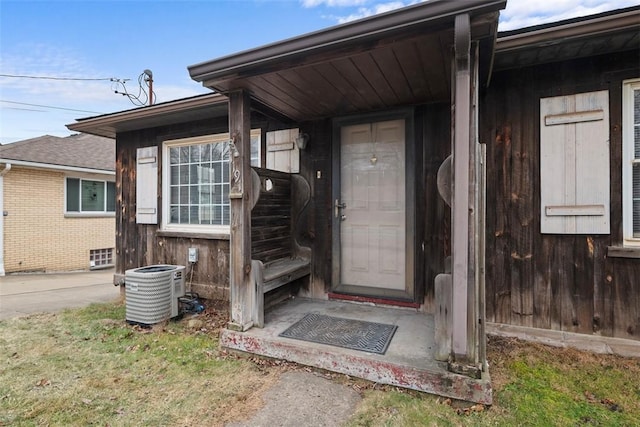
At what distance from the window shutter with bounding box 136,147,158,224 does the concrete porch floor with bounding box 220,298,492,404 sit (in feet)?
8.99

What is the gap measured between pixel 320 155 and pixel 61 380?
3.06m

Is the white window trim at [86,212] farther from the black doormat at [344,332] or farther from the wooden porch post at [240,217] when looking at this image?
the black doormat at [344,332]

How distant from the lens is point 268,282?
9.75 feet

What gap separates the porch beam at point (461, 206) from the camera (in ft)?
6.34

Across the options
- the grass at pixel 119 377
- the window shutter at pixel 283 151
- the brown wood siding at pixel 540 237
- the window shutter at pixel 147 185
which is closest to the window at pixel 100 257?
the window shutter at pixel 147 185

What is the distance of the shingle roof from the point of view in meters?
8.30

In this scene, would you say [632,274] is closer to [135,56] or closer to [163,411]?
[163,411]

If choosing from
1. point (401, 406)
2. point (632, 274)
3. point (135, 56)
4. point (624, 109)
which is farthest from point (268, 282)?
point (135, 56)

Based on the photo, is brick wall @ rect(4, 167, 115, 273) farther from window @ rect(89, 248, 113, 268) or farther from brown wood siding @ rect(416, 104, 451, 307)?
brown wood siding @ rect(416, 104, 451, 307)

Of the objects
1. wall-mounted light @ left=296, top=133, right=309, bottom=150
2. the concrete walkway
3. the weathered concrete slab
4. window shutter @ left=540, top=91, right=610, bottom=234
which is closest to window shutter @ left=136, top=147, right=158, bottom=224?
the concrete walkway

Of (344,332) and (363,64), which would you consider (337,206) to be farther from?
(363,64)

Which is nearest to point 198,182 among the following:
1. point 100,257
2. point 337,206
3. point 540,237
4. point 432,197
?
point 337,206

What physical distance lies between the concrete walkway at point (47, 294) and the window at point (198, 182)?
1819 millimetres

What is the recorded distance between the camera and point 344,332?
8.93 feet
